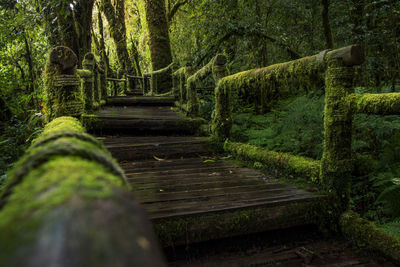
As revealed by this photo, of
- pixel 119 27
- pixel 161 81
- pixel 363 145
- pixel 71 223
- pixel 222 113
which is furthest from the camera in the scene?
pixel 119 27

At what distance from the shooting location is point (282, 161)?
3.04 meters

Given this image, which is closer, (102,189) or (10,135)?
(102,189)

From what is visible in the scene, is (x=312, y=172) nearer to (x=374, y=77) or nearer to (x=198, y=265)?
(x=198, y=265)

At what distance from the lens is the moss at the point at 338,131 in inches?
87.4

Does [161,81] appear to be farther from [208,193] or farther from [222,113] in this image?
[208,193]

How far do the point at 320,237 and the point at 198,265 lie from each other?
1096 mm

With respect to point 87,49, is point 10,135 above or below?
below

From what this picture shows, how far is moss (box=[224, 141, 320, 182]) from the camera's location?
2.64m

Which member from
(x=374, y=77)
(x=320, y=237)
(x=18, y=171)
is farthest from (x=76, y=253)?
(x=374, y=77)

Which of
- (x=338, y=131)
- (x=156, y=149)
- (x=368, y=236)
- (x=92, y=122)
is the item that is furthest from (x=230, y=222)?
(x=92, y=122)

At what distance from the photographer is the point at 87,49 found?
6.83 meters

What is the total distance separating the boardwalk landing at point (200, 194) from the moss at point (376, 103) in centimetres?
83

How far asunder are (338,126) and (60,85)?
3.04 meters

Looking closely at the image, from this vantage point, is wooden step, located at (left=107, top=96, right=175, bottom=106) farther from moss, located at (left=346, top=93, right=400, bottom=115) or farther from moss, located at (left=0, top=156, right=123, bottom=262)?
moss, located at (left=0, top=156, right=123, bottom=262)
